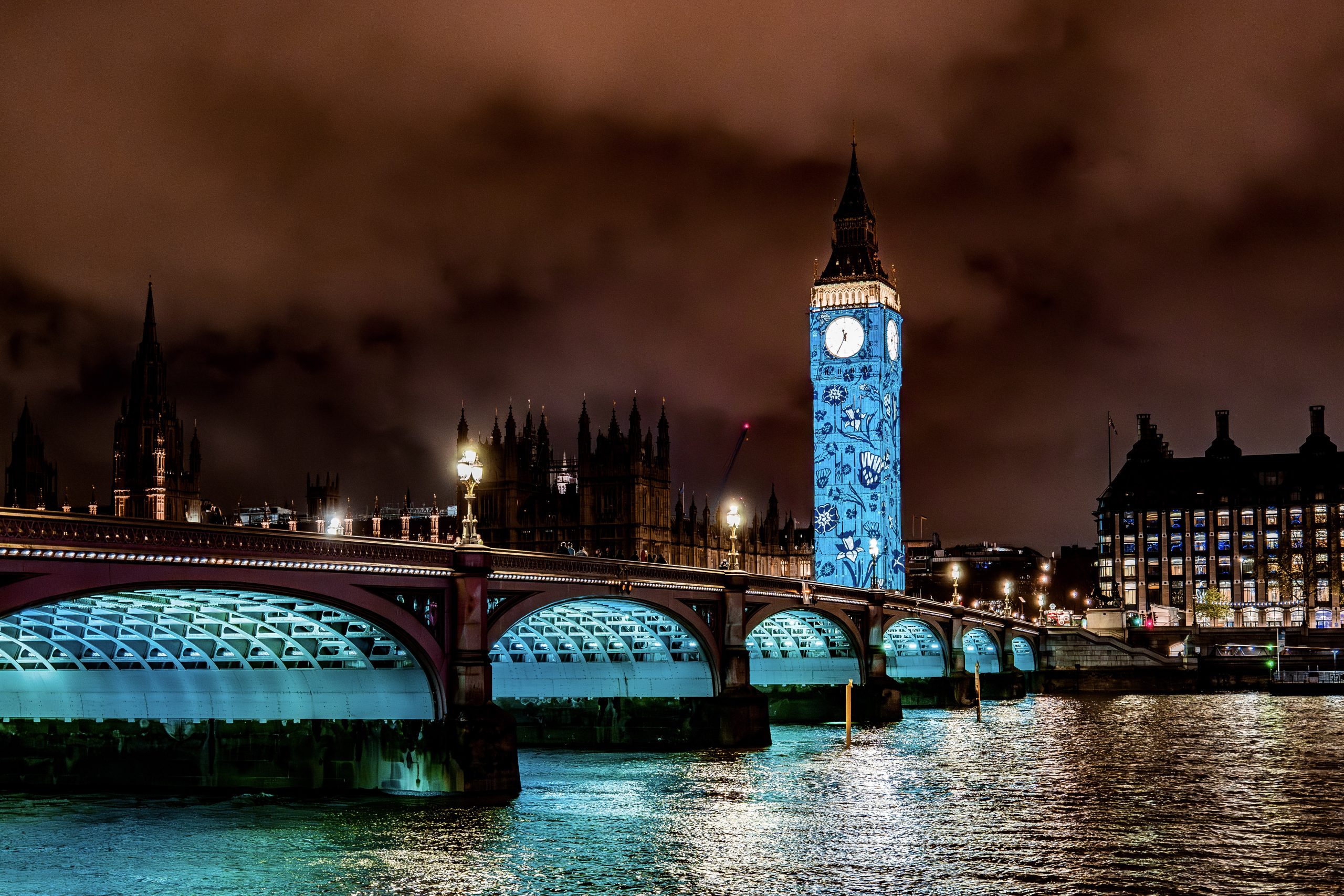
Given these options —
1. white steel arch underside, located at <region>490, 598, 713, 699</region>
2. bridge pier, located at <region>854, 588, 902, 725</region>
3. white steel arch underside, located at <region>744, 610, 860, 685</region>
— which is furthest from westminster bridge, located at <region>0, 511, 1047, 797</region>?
white steel arch underside, located at <region>744, 610, 860, 685</region>

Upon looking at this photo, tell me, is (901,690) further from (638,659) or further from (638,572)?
(638,572)

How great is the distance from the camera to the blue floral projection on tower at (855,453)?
5330 inches

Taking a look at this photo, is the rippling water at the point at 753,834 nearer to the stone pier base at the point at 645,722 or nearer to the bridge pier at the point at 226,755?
the bridge pier at the point at 226,755

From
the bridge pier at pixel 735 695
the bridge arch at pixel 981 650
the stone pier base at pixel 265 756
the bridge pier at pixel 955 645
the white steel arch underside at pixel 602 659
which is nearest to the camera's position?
the stone pier base at pixel 265 756

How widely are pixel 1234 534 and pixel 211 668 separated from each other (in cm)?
16430

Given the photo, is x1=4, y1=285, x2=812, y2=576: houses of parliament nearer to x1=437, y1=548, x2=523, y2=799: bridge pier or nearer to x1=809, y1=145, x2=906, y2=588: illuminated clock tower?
x1=809, y1=145, x2=906, y2=588: illuminated clock tower

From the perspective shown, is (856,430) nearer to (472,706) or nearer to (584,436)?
(584,436)

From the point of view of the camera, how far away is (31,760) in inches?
1857

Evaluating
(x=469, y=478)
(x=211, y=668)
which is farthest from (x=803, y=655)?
(x=469, y=478)

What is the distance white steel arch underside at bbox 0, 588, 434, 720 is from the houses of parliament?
84255 millimetres

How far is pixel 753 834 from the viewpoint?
A: 126 feet

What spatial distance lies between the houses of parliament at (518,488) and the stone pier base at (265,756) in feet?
273

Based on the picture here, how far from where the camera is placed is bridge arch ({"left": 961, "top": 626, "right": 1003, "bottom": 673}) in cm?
11438

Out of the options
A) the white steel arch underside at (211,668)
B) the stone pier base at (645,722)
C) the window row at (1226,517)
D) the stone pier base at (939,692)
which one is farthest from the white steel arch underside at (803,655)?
the window row at (1226,517)
